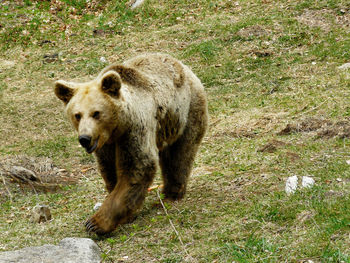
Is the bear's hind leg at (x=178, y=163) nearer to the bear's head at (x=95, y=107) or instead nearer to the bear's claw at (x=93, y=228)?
the bear's claw at (x=93, y=228)

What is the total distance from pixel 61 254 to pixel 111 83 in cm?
153

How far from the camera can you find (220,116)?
343 inches

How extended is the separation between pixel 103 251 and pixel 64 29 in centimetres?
1033

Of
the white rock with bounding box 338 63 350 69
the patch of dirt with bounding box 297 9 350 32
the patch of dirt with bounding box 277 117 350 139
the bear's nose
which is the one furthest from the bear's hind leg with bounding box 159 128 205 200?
the patch of dirt with bounding box 297 9 350 32

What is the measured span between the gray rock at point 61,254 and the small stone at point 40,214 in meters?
1.06

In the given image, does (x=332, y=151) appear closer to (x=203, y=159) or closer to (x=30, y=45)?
(x=203, y=159)

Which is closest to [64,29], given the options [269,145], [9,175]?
[9,175]

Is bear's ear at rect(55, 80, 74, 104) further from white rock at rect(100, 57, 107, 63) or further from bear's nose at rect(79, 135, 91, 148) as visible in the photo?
white rock at rect(100, 57, 107, 63)

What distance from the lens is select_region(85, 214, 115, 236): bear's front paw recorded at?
15.8 ft

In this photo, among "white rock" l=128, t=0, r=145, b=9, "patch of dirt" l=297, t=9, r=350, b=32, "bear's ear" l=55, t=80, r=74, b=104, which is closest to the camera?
"bear's ear" l=55, t=80, r=74, b=104

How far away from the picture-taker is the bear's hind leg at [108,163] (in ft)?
16.7

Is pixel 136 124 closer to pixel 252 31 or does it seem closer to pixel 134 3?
pixel 252 31

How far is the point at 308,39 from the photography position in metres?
11.0

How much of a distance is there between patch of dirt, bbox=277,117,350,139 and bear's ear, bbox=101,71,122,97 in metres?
3.17
